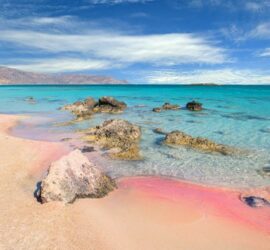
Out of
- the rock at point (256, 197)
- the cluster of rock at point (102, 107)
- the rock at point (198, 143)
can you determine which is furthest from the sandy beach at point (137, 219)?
the cluster of rock at point (102, 107)

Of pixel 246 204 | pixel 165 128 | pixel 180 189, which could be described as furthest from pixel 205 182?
pixel 165 128

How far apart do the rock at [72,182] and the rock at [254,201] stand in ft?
16.1

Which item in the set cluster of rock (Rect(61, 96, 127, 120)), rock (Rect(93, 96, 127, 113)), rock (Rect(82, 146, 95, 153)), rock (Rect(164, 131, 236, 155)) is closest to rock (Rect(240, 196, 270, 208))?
rock (Rect(164, 131, 236, 155))

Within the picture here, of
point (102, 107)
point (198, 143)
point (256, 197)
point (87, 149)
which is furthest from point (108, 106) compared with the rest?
point (256, 197)

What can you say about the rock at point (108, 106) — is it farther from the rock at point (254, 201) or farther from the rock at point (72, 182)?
the rock at point (254, 201)

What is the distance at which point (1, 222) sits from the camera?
8453 millimetres

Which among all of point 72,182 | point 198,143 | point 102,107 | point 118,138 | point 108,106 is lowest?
point 102,107

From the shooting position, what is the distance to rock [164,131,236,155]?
701 inches

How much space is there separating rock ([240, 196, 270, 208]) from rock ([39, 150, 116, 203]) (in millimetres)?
4904

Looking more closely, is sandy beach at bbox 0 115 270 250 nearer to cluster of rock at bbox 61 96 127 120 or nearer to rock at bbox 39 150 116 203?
rock at bbox 39 150 116 203

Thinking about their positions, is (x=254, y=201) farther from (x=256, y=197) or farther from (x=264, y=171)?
(x=264, y=171)

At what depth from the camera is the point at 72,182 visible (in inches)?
408

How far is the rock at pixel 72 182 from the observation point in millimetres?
9873

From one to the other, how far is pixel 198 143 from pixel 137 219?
10.5 meters
